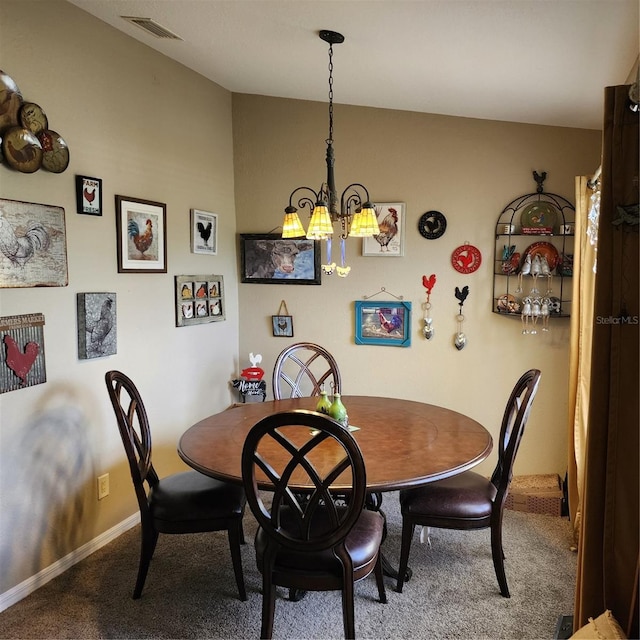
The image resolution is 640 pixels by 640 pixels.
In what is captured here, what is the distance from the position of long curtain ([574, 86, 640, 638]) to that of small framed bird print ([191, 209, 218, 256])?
2.66 m

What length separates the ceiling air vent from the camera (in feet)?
8.70

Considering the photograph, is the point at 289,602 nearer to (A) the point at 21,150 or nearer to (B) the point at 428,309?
(B) the point at 428,309

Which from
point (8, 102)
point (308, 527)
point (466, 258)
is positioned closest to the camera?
point (308, 527)

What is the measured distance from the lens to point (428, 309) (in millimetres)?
3611

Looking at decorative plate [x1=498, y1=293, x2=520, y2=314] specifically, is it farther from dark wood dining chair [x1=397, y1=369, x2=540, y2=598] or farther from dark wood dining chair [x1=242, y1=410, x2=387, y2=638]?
dark wood dining chair [x1=242, y1=410, x2=387, y2=638]

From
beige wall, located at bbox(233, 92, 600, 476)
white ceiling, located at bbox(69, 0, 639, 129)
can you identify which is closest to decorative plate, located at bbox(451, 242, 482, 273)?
beige wall, located at bbox(233, 92, 600, 476)

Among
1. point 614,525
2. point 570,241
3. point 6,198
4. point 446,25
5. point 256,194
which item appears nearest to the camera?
point 614,525

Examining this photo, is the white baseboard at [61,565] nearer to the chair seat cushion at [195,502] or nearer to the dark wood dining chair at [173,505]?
the dark wood dining chair at [173,505]

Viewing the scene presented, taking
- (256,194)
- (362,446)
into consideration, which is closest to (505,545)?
(362,446)

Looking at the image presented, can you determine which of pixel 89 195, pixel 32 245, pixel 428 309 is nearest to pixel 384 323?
pixel 428 309

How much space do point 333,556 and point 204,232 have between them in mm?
2400

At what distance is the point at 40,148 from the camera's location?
2.37m

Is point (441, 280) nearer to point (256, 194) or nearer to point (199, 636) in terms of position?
point (256, 194)

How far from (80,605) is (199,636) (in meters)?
0.60
